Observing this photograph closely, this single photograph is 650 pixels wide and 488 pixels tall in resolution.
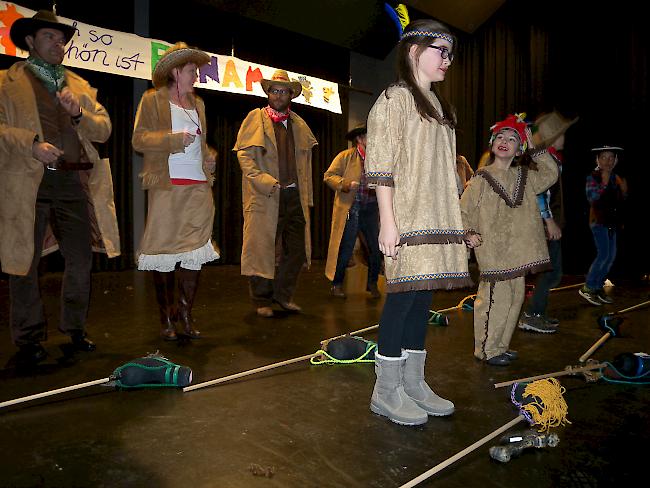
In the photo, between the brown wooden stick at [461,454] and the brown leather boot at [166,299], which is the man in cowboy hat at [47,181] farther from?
the brown wooden stick at [461,454]

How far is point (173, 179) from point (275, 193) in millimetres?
954

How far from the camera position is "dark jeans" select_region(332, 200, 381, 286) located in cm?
565

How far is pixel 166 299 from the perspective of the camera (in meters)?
3.59

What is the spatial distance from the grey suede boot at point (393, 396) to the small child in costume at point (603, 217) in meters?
3.66

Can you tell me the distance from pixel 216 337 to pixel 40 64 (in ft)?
6.03

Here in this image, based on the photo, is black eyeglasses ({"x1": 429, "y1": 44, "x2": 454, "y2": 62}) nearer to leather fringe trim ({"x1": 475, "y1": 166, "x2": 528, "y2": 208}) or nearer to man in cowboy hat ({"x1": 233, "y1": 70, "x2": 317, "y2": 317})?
leather fringe trim ({"x1": 475, "y1": 166, "x2": 528, "y2": 208})

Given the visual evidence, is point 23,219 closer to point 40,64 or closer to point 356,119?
point 40,64

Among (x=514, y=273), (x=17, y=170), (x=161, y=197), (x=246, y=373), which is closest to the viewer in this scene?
(x=246, y=373)

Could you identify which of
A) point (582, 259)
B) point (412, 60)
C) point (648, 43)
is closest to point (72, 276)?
point (412, 60)

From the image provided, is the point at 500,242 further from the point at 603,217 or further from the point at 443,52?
the point at 603,217

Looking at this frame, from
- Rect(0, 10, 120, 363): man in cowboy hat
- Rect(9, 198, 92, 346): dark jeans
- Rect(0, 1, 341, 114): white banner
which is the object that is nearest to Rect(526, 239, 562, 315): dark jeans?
Rect(0, 10, 120, 363): man in cowboy hat

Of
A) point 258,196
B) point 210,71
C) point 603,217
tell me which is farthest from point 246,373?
point 210,71

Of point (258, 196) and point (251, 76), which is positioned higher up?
point (251, 76)

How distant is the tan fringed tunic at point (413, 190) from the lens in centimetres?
217
